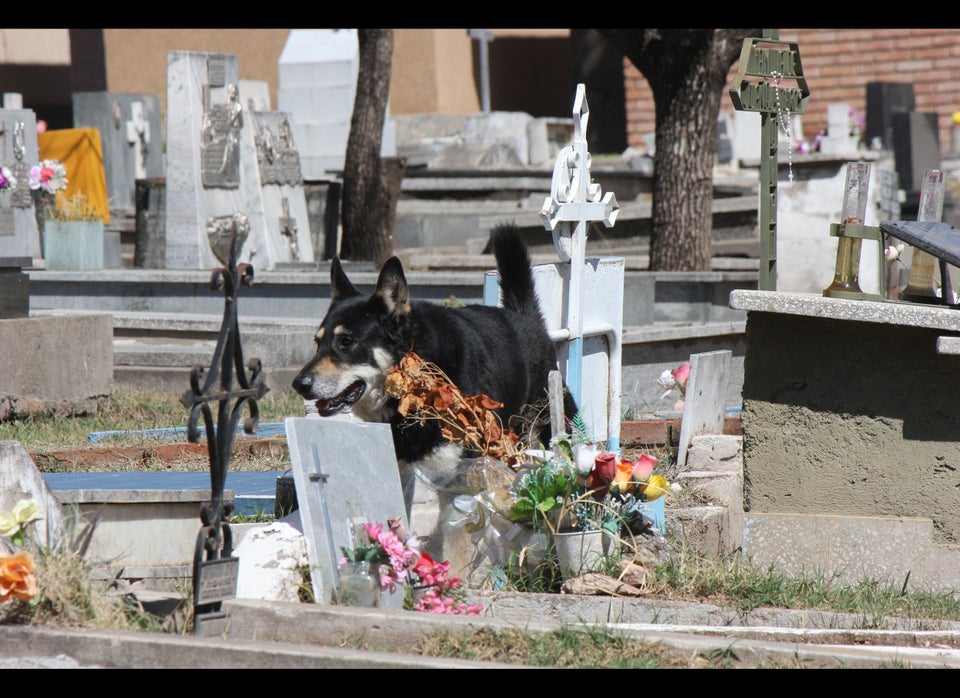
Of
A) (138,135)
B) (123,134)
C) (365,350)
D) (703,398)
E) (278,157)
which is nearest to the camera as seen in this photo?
(365,350)

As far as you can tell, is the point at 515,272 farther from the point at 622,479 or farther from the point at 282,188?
the point at 282,188

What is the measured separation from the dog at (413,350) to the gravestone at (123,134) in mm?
10819

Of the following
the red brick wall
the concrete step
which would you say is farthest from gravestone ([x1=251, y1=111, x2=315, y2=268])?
the red brick wall

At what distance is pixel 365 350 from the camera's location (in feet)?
15.8

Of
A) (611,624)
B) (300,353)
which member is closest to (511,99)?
(300,353)

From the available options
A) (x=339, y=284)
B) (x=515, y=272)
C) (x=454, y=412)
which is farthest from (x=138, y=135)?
(x=454, y=412)

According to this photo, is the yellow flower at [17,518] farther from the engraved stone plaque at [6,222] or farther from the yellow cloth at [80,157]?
the yellow cloth at [80,157]

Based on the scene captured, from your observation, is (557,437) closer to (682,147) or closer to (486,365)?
(486,365)

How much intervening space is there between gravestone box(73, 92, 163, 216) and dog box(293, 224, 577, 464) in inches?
426

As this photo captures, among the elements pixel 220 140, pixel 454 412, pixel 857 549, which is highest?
pixel 220 140

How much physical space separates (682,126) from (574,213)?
5.15m

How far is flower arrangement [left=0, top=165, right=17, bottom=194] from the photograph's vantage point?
11.0 meters

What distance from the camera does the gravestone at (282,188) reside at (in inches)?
466

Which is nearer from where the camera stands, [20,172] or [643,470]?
[643,470]
